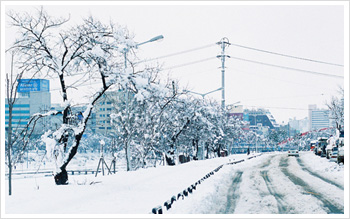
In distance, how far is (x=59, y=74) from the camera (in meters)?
15.7

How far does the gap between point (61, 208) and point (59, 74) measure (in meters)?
7.06

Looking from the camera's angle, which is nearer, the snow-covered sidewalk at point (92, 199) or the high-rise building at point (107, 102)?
the snow-covered sidewalk at point (92, 199)

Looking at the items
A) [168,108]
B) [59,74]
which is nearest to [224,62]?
[168,108]

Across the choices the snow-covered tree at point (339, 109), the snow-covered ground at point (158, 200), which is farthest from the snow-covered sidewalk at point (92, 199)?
the snow-covered tree at point (339, 109)

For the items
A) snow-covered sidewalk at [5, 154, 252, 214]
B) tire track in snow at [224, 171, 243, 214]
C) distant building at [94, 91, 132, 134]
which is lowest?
tire track in snow at [224, 171, 243, 214]

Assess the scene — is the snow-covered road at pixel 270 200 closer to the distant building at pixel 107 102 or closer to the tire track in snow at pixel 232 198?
the tire track in snow at pixel 232 198

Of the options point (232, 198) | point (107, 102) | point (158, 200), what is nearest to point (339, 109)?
point (107, 102)

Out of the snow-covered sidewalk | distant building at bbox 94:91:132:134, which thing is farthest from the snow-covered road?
distant building at bbox 94:91:132:134

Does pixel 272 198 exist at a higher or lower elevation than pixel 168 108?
lower

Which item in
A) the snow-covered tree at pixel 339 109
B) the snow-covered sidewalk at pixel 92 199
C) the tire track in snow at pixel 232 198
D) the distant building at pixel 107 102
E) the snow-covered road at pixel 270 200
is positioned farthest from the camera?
the snow-covered tree at pixel 339 109

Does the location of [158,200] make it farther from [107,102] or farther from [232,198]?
[107,102]

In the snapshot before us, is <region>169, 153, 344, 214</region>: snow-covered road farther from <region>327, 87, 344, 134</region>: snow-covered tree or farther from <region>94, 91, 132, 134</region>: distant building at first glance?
<region>327, 87, 344, 134</region>: snow-covered tree

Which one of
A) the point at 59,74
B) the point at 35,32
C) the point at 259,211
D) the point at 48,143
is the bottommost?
the point at 259,211

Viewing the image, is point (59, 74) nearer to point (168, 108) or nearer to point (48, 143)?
point (48, 143)
